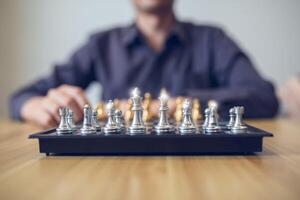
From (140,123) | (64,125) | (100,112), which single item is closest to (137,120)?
(140,123)

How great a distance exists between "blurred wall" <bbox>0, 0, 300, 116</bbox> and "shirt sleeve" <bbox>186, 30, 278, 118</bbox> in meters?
0.54

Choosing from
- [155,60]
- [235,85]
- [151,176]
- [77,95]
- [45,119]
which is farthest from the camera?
[155,60]

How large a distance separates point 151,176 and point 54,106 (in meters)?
0.68

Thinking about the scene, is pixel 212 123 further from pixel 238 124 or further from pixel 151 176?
pixel 151 176

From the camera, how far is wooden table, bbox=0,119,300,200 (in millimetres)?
439

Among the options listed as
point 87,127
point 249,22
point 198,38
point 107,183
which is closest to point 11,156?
point 87,127

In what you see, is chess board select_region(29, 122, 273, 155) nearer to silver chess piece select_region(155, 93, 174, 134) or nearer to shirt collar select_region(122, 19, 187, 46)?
silver chess piece select_region(155, 93, 174, 134)

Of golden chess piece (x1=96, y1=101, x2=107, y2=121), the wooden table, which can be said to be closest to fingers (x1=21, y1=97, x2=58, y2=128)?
golden chess piece (x1=96, y1=101, x2=107, y2=121)

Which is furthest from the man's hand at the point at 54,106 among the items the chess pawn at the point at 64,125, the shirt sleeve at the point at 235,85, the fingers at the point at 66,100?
the shirt sleeve at the point at 235,85

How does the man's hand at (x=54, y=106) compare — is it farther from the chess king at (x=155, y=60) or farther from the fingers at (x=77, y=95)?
the chess king at (x=155, y=60)

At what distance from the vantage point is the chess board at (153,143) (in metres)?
0.64

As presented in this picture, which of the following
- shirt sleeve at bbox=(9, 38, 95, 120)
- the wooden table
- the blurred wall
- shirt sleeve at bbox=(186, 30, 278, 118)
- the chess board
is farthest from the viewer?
the blurred wall

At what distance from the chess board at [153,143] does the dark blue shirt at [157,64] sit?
1.07 m

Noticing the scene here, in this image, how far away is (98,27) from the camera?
2.46m
